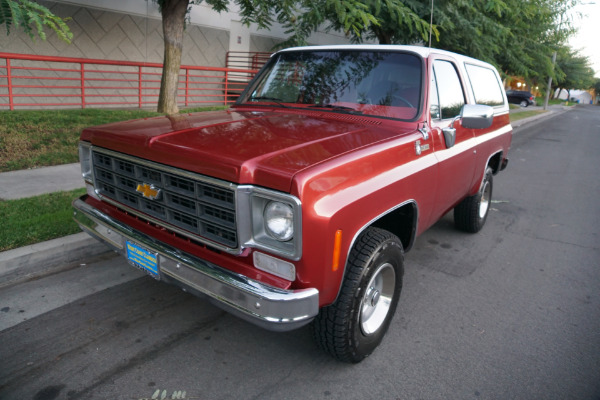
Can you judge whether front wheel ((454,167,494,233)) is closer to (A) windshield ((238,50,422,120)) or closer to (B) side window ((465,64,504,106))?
(B) side window ((465,64,504,106))

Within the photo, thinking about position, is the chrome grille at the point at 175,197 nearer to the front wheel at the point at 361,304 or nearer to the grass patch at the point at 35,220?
the front wheel at the point at 361,304

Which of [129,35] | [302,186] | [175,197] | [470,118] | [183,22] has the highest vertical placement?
[129,35]

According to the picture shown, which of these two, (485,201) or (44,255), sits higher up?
(485,201)

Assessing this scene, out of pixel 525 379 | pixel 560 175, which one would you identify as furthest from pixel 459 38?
A: pixel 525 379

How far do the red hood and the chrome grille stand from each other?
0.24 ft

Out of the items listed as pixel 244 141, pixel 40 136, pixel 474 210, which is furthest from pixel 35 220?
pixel 474 210

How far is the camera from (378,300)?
3129 millimetres

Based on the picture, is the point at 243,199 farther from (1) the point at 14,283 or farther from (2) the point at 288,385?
(1) the point at 14,283

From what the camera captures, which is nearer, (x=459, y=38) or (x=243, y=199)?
(x=243, y=199)

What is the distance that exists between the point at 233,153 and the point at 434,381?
183cm

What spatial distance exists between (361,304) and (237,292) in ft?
2.58

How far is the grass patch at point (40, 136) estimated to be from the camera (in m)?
6.66

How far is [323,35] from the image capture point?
1900cm

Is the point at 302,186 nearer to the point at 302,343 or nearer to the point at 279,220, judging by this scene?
the point at 279,220
